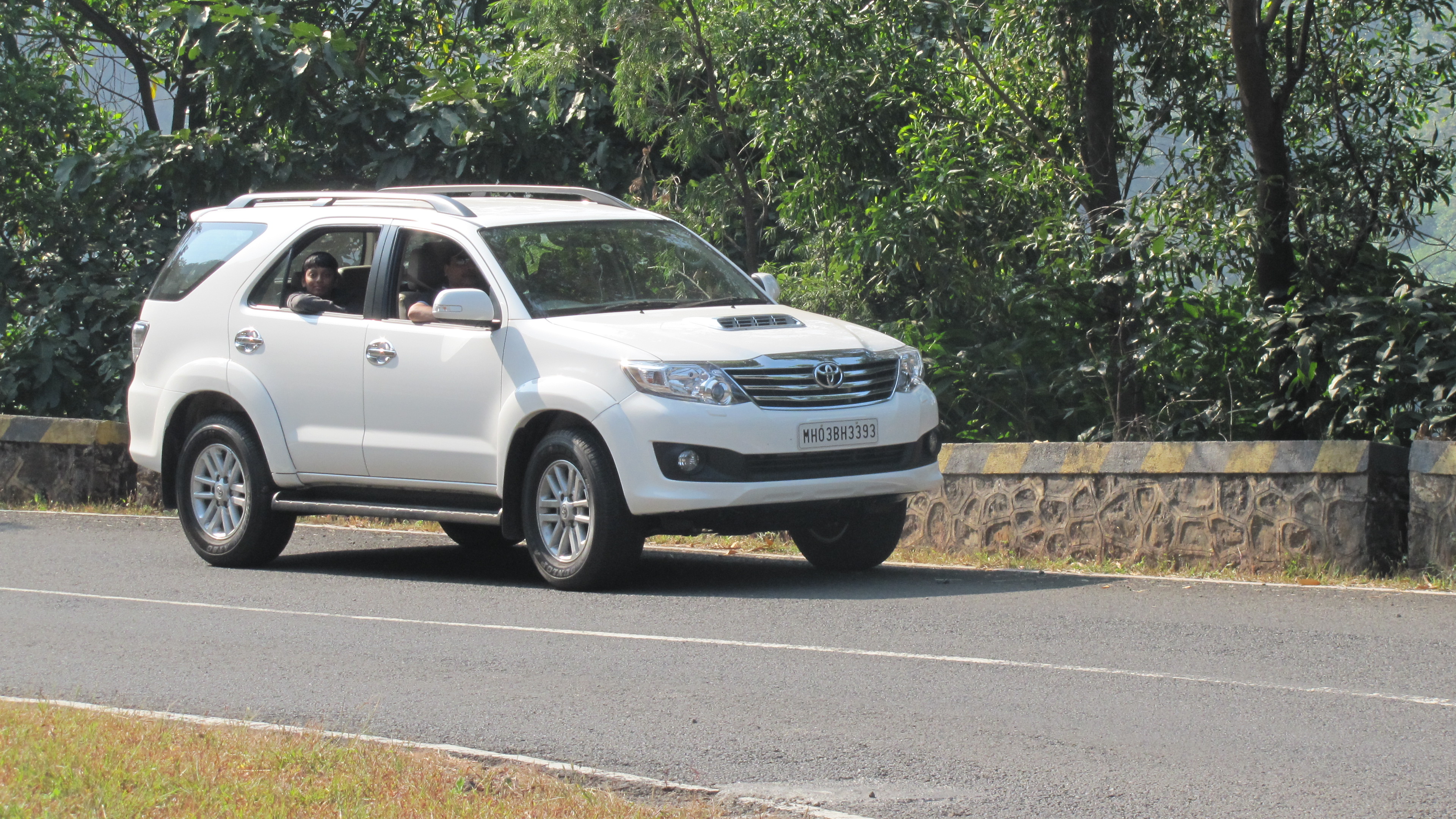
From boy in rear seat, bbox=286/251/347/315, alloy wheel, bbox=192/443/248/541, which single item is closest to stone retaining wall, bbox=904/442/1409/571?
boy in rear seat, bbox=286/251/347/315

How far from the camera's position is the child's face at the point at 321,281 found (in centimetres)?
1096

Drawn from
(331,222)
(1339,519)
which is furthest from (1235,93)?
(331,222)

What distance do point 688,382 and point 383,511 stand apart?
90.4 inches

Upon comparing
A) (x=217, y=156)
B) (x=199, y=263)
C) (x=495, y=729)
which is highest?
(x=217, y=156)

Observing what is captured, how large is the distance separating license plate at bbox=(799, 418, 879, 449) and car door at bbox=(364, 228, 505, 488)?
5.62ft

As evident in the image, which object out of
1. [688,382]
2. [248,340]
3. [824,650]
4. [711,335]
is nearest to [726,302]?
[711,335]

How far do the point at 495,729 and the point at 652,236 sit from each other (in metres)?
5.15

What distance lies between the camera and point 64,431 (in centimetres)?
1573

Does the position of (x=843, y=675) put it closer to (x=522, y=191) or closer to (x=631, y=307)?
(x=631, y=307)

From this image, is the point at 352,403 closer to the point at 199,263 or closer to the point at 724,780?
the point at 199,263

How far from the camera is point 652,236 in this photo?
10.9m

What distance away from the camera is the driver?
10.0 meters

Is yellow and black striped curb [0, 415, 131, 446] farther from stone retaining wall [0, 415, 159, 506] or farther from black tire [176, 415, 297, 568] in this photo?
black tire [176, 415, 297, 568]

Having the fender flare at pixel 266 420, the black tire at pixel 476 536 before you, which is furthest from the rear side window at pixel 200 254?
the black tire at pixel 476 536
